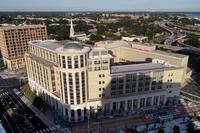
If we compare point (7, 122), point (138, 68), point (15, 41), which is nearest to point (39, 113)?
point (7, 122)

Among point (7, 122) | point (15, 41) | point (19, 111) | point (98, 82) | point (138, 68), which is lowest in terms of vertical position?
point (7, 122)

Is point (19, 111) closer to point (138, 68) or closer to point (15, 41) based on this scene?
point (138, 68)

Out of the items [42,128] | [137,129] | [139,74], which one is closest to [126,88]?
[139,74]

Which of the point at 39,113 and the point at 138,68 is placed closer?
the point at 138,68

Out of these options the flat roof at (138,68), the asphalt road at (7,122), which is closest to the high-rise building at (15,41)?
the asphalt road at (7,122)

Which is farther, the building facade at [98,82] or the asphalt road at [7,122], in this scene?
the building facade at [98,82]

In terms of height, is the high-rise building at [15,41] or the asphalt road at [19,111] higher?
the high-rise building at [15,41]

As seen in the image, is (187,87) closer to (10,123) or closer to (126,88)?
(126,88)

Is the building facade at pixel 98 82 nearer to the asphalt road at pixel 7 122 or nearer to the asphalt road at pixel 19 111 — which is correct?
the asphalt road at pixel 19 111
